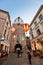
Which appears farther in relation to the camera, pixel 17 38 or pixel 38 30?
pixel 17 38

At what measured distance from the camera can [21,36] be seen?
3153 centimetres

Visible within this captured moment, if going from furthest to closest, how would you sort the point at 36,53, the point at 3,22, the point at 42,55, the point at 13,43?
the point at 13,43 → the point at 3,22 → the point at 36,53 → the point at 42,55

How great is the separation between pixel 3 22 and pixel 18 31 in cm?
1493

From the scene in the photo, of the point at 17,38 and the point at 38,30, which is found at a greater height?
the point at 38,30

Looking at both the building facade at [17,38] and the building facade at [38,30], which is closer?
the building facade at [38,30]

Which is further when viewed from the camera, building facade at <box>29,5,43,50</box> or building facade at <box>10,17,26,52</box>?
building facade at <box>10,17,26,52</box>

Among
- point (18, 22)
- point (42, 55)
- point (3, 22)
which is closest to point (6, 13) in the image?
point (3, 22)

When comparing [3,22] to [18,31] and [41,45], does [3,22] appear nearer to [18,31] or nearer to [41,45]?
[41,45]

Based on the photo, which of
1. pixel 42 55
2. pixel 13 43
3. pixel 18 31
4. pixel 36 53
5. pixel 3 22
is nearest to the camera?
pixel 42 55

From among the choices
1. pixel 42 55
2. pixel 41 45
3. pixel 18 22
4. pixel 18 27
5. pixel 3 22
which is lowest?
pixel 42 55

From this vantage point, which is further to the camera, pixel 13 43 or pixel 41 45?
pixel 13 43

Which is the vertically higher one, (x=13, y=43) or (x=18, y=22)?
(x=18, y=22)

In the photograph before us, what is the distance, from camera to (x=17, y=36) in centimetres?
3141

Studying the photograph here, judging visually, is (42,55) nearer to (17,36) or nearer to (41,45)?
(41,45)
